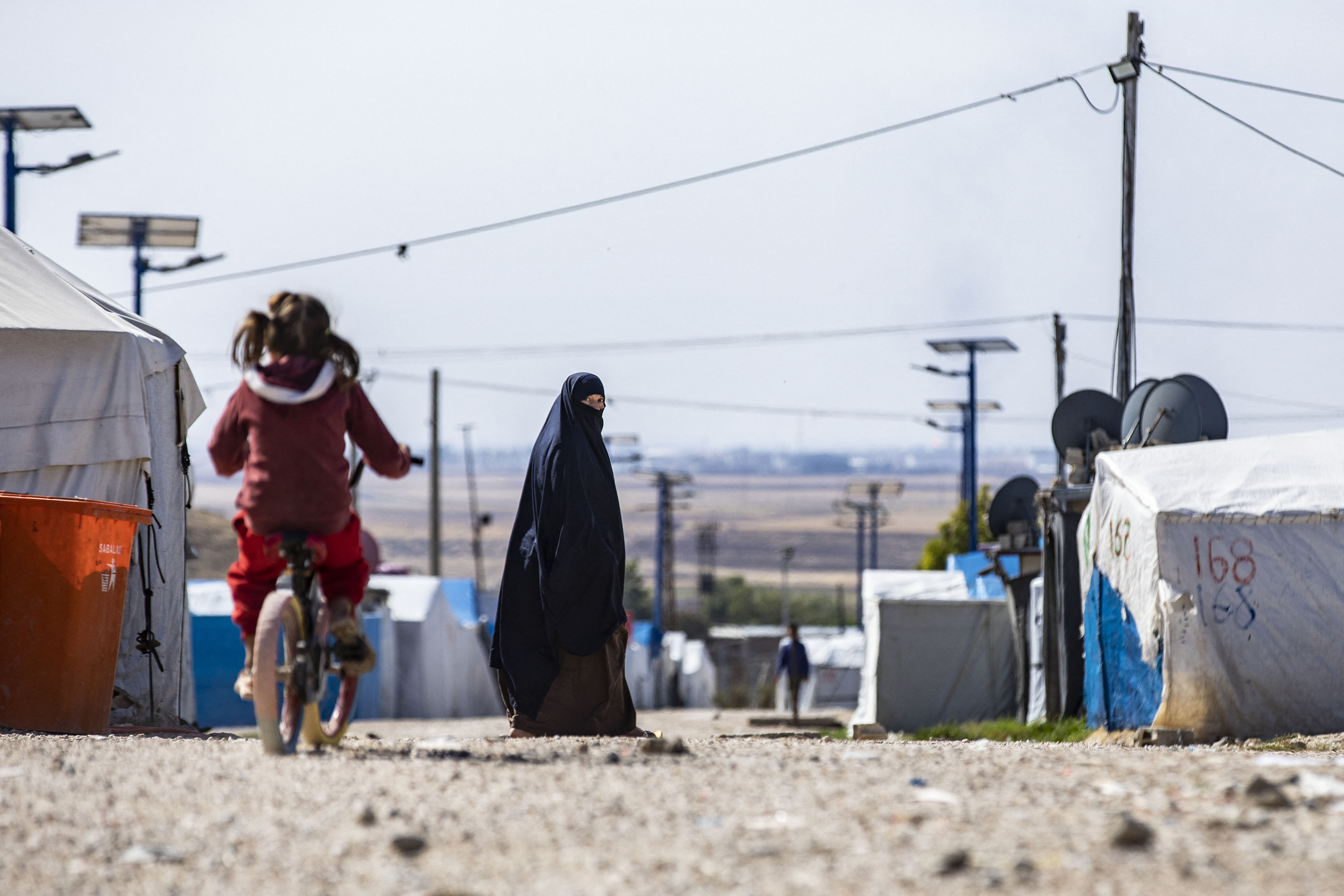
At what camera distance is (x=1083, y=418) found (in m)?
13.5

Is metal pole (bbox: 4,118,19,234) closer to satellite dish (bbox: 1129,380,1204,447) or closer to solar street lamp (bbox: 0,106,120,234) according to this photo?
solar street lamp (bbox: 0,106,120,234)

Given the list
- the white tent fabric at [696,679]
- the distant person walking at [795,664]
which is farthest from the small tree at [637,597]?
the distant person walking at [795,664]

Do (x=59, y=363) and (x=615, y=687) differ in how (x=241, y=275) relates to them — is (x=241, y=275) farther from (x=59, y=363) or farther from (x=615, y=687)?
(x=615, y=687)

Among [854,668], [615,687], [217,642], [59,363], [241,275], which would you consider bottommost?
[854,668]

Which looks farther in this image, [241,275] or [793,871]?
[241,275]

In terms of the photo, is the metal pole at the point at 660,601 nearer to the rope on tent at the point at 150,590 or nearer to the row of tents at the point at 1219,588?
the row of tents at the point at 1219,588

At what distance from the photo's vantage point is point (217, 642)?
1791 cm

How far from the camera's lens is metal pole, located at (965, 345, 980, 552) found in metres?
31.7

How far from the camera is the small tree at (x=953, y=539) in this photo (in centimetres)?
3975

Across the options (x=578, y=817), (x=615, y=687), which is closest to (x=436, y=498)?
(x=615, y=687)

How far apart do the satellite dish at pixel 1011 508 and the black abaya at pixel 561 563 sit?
11.3 meters

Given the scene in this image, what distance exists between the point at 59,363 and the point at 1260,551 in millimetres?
7837

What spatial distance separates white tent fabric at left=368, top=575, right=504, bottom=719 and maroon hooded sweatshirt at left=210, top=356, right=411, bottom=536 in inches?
628

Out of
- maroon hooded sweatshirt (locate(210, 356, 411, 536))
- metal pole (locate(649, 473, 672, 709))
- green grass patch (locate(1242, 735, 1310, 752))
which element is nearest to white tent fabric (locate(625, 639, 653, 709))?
metal pole (locate(649, 473, 672, 709))
